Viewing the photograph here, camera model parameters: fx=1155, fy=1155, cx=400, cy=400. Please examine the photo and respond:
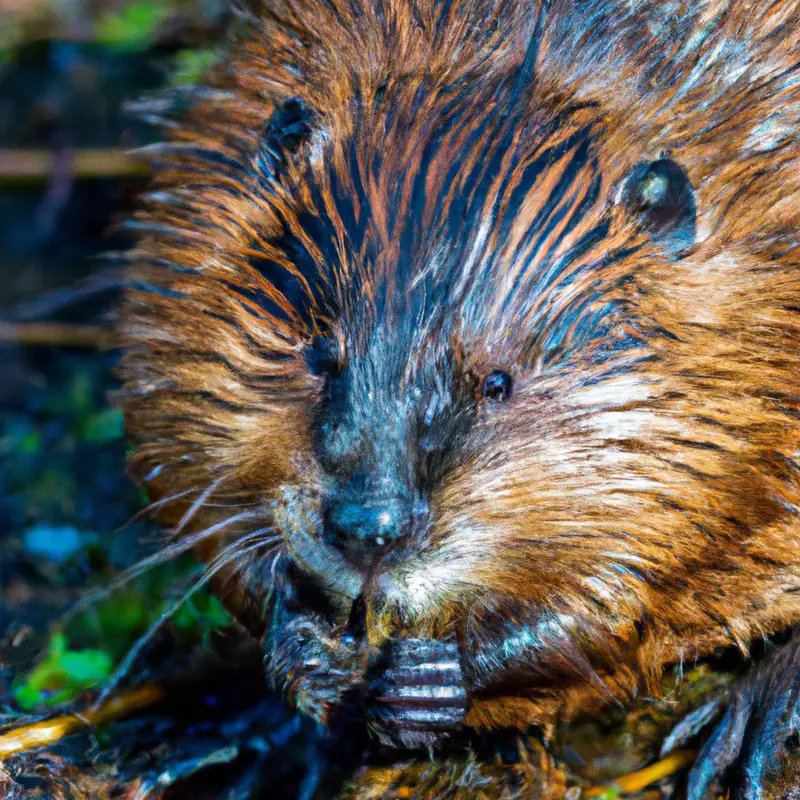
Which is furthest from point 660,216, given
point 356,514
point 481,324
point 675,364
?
point 356,514

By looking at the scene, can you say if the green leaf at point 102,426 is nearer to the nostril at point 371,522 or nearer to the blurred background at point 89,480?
the blurred background at point 89,480

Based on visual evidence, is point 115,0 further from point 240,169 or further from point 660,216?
point 660,216

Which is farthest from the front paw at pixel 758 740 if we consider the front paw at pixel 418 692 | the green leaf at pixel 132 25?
the green leaf at pixel 132 25

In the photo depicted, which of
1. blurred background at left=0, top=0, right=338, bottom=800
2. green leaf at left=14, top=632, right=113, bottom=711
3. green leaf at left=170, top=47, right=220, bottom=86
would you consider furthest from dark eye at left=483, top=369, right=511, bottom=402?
green leaf at left=170, top=47, right=220, bottom=86

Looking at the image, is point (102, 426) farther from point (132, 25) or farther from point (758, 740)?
point (758, 740)

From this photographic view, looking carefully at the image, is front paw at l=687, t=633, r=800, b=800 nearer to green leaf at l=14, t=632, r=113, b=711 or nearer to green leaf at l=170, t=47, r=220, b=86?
green leaf at l=14, t=632, r=113, b=711

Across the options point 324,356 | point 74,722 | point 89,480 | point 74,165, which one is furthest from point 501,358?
point 74,165
